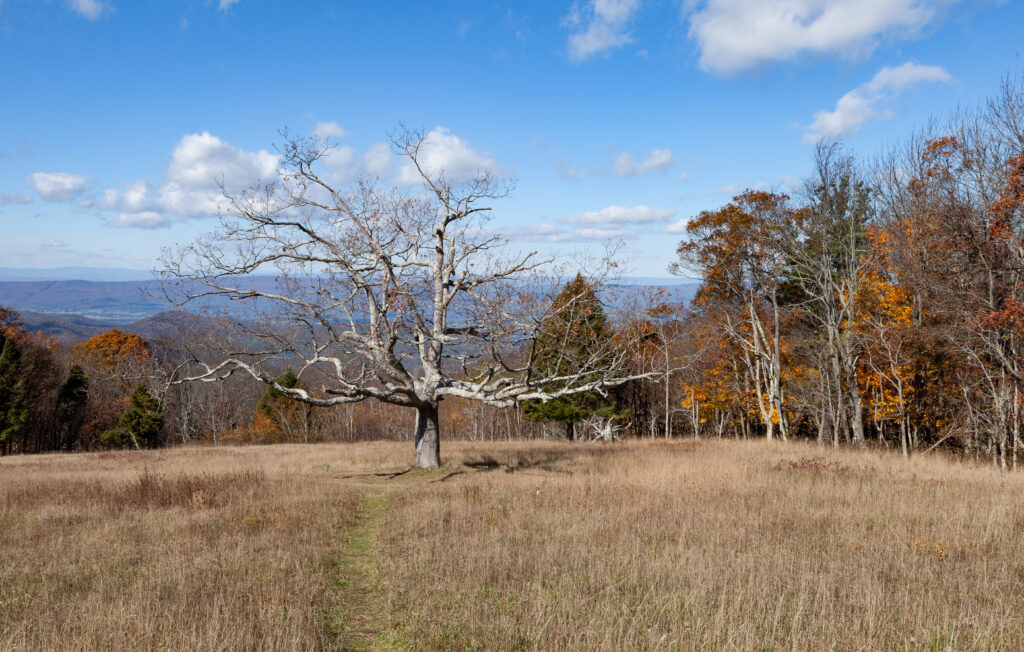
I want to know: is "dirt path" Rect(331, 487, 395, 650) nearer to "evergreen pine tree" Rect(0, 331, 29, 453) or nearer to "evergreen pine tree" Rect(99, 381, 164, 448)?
"evergreen pine tree" Rect(99, 381, 164, 448)

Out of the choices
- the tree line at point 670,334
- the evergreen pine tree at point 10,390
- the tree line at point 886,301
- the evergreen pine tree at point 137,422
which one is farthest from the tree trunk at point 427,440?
the evergreen pine tree at point 10,390

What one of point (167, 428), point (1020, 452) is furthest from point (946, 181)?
point (167, 428)

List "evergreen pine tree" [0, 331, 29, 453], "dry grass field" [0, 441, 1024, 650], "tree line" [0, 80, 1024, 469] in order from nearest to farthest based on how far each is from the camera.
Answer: "dry grass field" [0, 441, 1024, 650] → "tree line" [0, 80, 1024, 469] → "evergreen pine tree" [0, 331, 29, 453]

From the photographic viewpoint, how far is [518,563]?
6.95m

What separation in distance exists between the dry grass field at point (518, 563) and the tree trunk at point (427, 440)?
6.77ft

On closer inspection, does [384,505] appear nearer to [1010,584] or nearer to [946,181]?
[1010,584]

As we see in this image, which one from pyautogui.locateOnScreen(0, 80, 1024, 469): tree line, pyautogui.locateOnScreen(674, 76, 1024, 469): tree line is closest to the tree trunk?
pyautogui.locateOnScreen(0, 80, 1024, 469): tree line

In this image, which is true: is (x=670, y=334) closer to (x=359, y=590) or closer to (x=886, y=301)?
(x=886, y=301)

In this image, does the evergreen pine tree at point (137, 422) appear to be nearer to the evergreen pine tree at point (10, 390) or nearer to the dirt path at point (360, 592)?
the evergreen pine tree at point (10, 390)

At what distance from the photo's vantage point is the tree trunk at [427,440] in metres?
15.6

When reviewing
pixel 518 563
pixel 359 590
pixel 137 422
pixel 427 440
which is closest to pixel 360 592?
pixel 359 590

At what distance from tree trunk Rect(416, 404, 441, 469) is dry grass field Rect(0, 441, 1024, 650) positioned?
206cm

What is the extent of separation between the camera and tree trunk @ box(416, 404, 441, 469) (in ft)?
51.2

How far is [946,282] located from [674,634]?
66.5 feet
